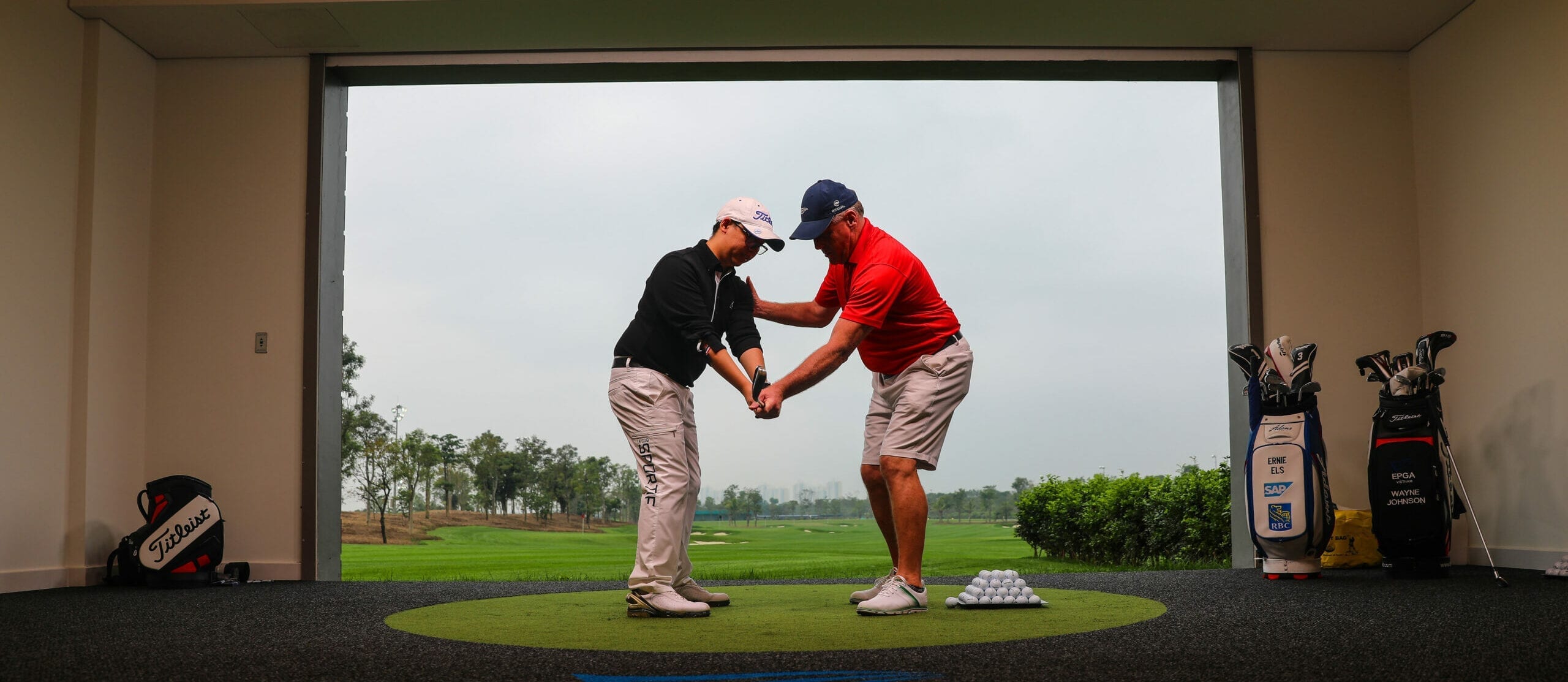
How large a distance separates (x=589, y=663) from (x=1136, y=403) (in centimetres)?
655

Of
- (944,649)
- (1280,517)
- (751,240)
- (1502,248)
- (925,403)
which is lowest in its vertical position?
(944,649)

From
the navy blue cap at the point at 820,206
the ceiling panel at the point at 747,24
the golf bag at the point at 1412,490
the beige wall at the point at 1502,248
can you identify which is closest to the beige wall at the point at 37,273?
the ceiling panel at the point at 747,24

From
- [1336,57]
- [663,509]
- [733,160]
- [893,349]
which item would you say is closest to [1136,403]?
[1336,57]

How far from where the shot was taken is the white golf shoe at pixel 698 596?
390cm

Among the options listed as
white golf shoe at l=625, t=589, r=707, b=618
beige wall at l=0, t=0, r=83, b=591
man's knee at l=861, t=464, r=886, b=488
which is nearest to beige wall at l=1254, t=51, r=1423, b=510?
man's knee at l=861, t=464, r=886, b=488

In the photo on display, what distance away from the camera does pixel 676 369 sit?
367 centimetres

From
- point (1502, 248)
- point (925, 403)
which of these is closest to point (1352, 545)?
point (1502, 248)

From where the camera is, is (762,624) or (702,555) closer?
(762,624)

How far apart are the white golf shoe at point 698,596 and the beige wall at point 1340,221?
3685 millimetres

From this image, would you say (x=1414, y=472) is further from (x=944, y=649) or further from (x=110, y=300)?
(x=110, y=300)

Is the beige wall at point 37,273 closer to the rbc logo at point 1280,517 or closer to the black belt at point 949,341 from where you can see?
the black belt at point 949,341

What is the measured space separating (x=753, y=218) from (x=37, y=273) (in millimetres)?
3951

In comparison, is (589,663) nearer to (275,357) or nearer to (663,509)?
(663,509)

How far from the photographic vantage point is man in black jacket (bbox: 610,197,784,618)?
348cm
